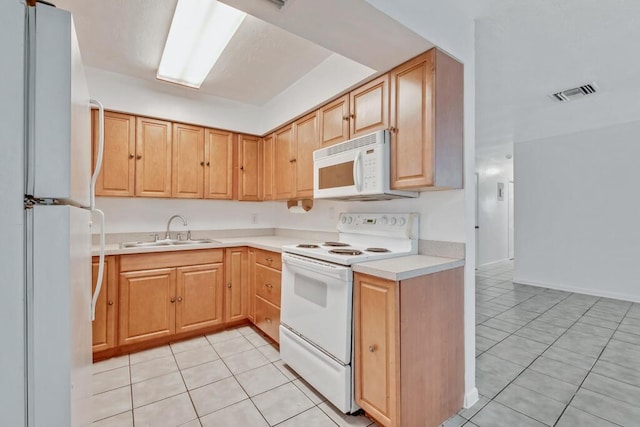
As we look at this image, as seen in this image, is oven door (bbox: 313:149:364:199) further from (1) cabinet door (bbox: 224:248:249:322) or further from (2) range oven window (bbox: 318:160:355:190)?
(1) cabinet door (bbox: 224:248:249:322)

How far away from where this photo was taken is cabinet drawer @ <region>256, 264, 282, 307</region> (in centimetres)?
249

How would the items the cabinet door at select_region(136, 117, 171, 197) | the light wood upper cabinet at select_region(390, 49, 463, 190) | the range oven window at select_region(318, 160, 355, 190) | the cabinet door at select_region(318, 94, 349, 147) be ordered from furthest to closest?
the cabinet door at select_region(136, 117, 171, 197)
the cabinet door at select_region(318, 94, 349, 147)
the range oven window at select_region(318, 160, 355, 190)
the light wood upper cabinet at select_region(390, 49, 463, 190)

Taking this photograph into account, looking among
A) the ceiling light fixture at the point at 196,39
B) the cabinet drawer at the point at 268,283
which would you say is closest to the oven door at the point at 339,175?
the cabinet drawer at the point at 268,283

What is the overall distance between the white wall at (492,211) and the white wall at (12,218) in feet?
21.2

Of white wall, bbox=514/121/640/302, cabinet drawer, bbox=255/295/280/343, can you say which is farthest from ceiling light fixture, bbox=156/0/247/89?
white wall, bbox=514/121/640/302

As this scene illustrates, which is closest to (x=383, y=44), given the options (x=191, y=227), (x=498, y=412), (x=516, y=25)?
(x=516, y=25)

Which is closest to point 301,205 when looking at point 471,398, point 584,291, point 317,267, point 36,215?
point 317,267

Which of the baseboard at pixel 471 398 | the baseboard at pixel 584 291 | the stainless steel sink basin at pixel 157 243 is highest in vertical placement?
the stainless steel sink basin at pixel 157 243

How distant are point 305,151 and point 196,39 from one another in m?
1.21

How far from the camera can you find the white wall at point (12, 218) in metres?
0.64

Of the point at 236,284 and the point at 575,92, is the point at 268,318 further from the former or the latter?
the point at 575,92

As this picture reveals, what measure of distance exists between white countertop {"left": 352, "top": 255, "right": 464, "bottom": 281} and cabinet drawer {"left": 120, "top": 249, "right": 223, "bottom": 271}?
1722 mm

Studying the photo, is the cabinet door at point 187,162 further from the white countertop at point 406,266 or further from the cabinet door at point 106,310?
the white countertop at point 406,266

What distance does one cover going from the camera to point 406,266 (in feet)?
5.12
